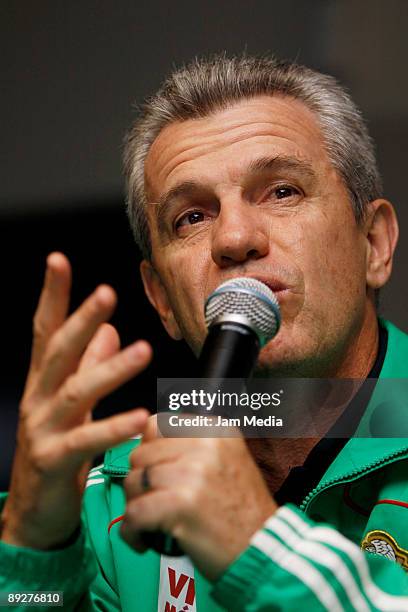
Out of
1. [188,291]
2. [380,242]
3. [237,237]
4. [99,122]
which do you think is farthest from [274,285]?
[99,122]

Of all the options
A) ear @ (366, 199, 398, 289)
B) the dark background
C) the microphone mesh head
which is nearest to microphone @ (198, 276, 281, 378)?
the microphone mesh head

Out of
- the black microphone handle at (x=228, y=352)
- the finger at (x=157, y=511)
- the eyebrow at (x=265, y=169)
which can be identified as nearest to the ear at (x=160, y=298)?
the eyebrow at (x=265, y=169)

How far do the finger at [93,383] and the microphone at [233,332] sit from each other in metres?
0.09

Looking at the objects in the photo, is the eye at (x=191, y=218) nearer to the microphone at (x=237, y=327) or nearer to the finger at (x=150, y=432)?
the microphone at (x=237, y=327)

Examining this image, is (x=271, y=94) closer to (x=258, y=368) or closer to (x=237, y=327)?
(x=258, y=368)

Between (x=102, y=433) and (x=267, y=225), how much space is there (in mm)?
691

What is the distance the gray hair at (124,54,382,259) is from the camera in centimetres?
172

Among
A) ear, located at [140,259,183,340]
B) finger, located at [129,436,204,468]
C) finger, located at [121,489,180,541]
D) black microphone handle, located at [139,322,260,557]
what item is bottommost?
finger, located at [121,489,180,541]

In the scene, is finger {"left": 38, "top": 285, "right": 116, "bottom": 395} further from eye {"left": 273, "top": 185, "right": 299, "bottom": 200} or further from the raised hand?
eye {"left": 273, "top": 185, "right": 299, "bottom": 200}

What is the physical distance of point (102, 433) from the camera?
0.91 m

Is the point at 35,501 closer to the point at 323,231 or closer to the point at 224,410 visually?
the point at 224,410

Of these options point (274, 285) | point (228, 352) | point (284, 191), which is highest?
point (284, 191)

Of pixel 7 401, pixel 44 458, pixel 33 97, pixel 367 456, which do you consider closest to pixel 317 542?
pixel 44 458

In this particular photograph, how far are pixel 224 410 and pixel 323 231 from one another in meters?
0.70
